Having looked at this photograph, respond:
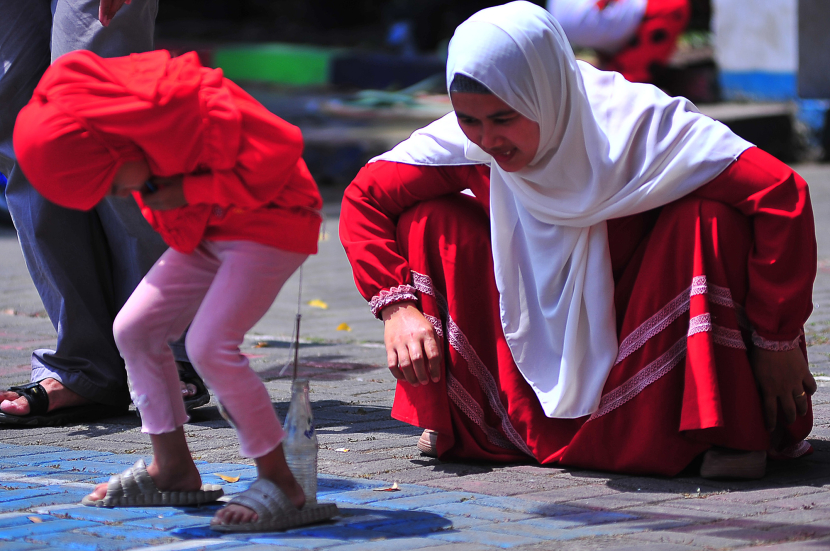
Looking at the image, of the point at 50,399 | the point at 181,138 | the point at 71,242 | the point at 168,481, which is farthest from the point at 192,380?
the point at 181,138

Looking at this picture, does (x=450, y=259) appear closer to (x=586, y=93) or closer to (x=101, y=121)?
(x=586, y=93)

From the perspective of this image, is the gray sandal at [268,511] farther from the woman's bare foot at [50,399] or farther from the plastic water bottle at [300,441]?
the woman's bare foot at [50,399]

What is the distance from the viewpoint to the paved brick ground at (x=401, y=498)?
7.89 feet

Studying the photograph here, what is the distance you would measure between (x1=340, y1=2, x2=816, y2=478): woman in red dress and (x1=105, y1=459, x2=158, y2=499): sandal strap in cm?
70

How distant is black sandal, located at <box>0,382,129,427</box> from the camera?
3.57 meters

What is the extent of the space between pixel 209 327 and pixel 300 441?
1.17 ft

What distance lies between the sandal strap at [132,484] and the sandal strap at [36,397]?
38.8 inches

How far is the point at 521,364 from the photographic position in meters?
3.13

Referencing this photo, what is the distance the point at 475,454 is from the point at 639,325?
57 centimetres

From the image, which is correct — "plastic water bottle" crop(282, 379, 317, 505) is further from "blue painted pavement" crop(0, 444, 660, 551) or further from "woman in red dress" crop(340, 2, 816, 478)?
"woman in red dress" crop(340, 2, 816, 478)

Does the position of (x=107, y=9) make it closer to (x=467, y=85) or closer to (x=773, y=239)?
(x=467, y=85)

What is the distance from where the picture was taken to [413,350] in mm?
3029

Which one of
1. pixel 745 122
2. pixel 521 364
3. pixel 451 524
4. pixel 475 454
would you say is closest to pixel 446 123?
pixel 521 364

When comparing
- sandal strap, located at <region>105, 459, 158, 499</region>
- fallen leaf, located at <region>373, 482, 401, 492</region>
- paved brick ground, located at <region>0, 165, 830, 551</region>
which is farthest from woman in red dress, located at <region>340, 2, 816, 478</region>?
sandal strap, located at <region>105, 459, 158, 499</region>
